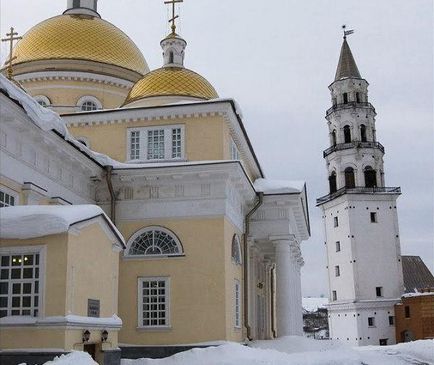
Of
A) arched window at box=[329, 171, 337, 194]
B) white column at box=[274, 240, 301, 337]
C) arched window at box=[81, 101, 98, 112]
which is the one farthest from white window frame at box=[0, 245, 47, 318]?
arched window at box=[329, 171, 337, 194]

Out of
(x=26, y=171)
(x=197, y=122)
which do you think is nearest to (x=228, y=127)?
(x=197, y=122)

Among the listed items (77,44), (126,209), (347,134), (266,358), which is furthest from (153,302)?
(347,134)

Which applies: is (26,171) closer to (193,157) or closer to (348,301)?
(193,157)

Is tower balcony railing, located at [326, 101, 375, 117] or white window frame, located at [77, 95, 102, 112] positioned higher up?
tower balcony railing, located at [326, 101, 375, 117]

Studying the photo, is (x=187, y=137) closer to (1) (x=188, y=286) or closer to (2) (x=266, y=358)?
(1) (x=188, y=286)

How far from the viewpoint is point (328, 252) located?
56.7 meters

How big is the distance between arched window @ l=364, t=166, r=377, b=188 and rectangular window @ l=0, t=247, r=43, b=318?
4658 centimetres

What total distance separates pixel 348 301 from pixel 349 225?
623 centimetres

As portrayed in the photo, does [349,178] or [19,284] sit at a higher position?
[349,178]

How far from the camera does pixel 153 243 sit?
19.1m

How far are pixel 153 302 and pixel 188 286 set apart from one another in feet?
3.75

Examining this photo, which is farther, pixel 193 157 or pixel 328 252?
pixel 328 252

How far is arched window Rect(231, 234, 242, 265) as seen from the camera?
66.3 feet

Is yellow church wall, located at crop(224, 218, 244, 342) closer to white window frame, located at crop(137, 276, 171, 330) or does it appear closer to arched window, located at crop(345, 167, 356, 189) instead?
white window frame, located at crop(137, 276, 171, 330)
